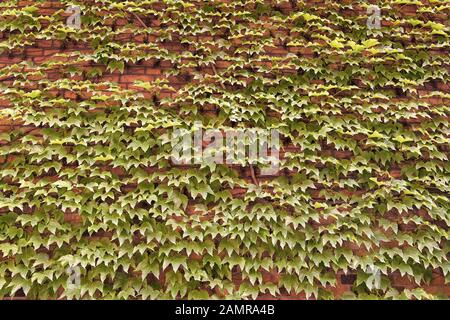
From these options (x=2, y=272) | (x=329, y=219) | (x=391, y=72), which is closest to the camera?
(x=2, y=272)

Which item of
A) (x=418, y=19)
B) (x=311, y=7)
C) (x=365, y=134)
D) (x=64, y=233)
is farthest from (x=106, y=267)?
(x=418, y=19)

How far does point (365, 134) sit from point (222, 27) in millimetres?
1496

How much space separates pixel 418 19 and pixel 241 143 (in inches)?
77.4

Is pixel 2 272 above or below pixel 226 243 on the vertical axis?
below

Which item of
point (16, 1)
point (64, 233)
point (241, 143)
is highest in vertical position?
point (16, 1)

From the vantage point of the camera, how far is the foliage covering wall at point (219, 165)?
3.02 meters

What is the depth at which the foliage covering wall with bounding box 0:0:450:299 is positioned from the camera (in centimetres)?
302

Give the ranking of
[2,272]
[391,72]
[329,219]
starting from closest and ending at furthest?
1. [2,272]
2. [329,219]
3. [391,72]

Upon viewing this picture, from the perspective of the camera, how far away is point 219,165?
10.5 feet

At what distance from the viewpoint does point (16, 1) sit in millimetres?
3527

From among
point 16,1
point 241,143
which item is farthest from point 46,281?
point 16,1

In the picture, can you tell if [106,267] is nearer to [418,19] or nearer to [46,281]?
[46,281]

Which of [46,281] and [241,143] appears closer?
[46,281]

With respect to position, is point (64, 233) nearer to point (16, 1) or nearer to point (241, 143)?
point (241, 143)
